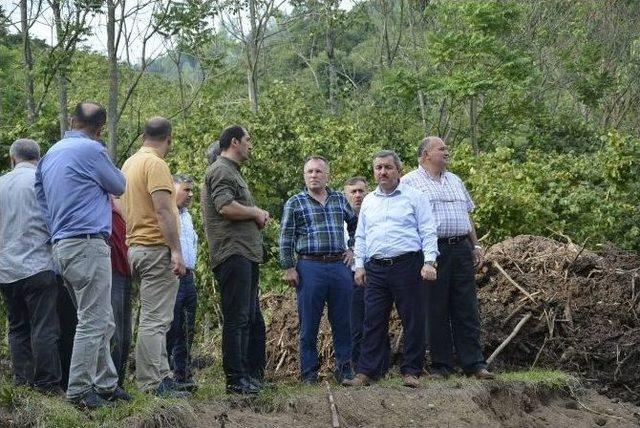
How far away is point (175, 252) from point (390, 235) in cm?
229

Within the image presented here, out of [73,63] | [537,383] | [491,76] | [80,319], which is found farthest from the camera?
[491,76]

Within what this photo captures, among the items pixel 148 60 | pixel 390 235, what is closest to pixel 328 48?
pixel 148 60

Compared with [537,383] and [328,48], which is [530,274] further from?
[328,48]

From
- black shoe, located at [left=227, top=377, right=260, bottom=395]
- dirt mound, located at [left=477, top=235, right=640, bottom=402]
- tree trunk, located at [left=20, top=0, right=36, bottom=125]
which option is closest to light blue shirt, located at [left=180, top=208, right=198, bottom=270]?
black shoe, located at [left=227, top=377, right=260, bottom=395]

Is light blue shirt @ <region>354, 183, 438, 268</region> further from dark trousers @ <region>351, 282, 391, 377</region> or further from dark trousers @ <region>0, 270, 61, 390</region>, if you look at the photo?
dark trousers @ <region>0, 270, 61, 390</region>

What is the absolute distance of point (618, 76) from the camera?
114ft

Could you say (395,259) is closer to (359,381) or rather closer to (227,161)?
(359,381)

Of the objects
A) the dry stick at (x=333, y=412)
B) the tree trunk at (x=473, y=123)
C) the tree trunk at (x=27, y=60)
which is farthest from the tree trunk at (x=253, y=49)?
the dry stick at (x=333, y=412)

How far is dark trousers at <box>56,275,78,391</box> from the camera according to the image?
8.08 meters

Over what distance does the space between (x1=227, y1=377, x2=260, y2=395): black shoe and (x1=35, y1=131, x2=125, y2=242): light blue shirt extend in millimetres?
1906

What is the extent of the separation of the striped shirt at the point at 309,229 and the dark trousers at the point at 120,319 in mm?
1767

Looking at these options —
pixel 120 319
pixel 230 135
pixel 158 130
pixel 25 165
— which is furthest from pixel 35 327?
pixel 230 135

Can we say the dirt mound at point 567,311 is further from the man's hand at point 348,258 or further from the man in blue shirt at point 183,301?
the man in blue shirt at point 183,301

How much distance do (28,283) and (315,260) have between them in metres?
2.71
